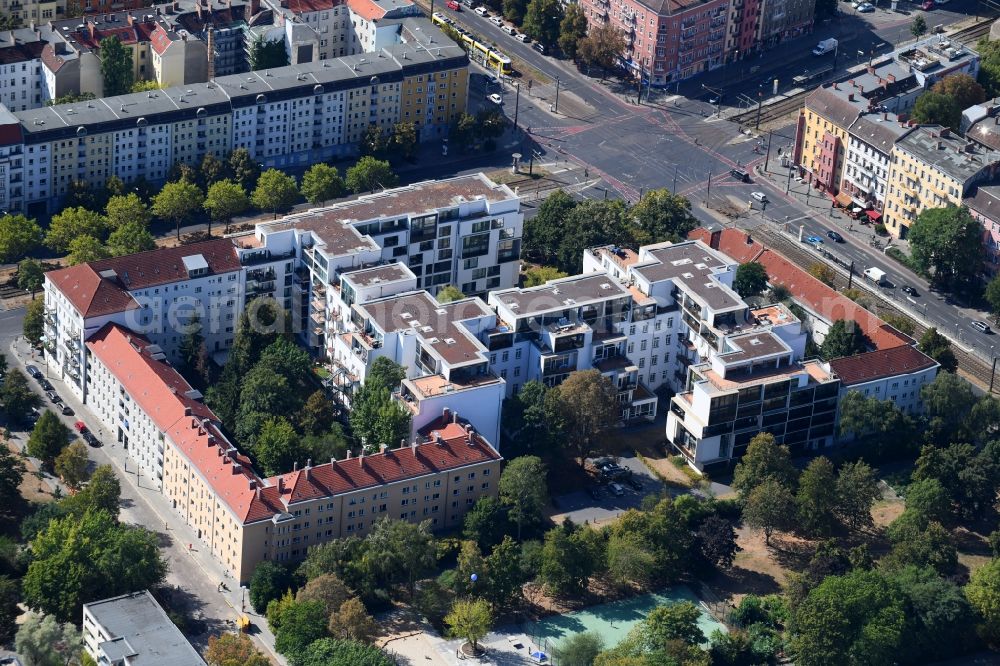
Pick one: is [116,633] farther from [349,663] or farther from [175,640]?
[349,663]

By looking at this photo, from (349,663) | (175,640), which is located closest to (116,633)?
(175,640)
